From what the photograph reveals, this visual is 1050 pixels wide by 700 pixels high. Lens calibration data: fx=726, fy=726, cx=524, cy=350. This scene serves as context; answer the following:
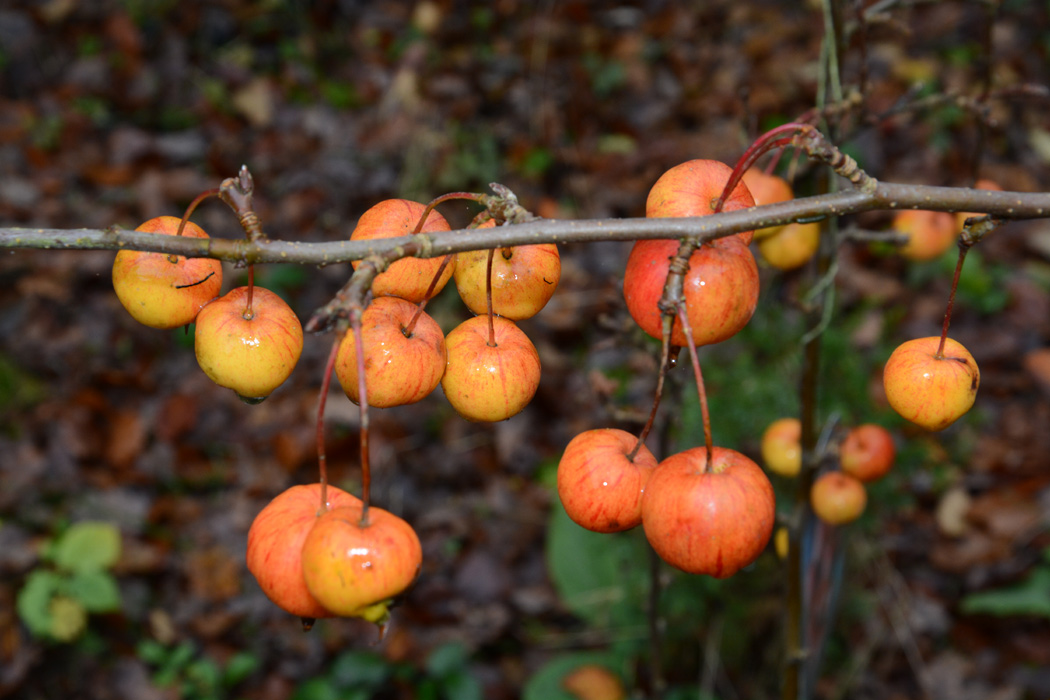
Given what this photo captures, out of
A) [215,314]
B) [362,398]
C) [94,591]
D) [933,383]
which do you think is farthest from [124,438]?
[933,383]

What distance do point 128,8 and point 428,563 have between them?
18.6ft

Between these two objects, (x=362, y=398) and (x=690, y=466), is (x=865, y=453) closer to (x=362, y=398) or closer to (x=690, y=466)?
(x=690, y=466)

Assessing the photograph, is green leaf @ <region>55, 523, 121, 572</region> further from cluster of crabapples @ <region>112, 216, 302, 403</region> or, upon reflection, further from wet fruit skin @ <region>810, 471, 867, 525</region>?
wet fruit skin @ <region>810, 471, 867, 525</region>

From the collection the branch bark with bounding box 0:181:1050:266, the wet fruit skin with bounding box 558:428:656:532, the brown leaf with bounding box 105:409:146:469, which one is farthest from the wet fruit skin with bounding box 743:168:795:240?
the brown leaf with bounding box 105:409:146:469

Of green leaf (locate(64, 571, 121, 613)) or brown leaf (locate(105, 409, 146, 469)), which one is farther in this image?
brown leaf (locate(105, 409, 146, 469))

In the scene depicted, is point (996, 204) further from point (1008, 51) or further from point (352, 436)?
point (1008, 51)

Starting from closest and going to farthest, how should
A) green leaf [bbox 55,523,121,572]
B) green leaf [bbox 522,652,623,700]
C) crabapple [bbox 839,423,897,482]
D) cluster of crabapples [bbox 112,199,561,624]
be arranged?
cluster of crabapples [bbox 112,199,561,624], crabapple [bbox 839,423,897,482], green leaf [bbox 522,652,623,700], green leaf [bbox 55,523,121,572]

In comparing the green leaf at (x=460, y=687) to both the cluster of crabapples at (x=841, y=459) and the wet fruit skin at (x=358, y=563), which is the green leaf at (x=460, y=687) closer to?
the cluster of crabapples at (x=841, y=459)

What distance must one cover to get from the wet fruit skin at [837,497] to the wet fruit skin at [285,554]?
4.96ft

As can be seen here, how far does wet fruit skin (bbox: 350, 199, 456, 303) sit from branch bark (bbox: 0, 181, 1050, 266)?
213 mm

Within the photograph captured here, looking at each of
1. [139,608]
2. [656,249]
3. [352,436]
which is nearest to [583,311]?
[352,436]

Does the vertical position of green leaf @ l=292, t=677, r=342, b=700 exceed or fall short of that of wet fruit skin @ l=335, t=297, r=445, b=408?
it falls short

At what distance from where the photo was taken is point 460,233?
131cm

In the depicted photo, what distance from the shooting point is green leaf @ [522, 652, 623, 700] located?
10.4 feet
